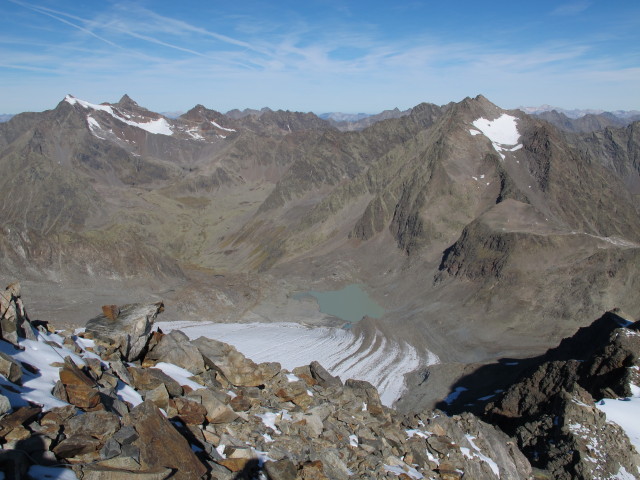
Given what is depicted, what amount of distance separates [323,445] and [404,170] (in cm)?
11320

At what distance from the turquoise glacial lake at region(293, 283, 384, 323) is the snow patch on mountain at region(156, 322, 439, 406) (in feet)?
52.1

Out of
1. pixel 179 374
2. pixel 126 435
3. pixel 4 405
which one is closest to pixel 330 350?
pixel 179 374

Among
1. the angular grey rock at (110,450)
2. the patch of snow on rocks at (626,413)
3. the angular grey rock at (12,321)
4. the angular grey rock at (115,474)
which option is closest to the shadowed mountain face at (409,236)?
the patch of snow on rocks at (626,413)

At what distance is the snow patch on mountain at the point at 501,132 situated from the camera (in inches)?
4818

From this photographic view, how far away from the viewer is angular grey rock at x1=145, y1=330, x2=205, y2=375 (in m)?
18.5

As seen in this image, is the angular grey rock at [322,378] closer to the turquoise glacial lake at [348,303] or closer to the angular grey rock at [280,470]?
the angular grey rock at [280,470]

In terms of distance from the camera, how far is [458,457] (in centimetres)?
1750

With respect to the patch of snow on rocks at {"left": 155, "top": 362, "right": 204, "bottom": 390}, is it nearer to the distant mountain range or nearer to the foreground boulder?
the distant mountain range

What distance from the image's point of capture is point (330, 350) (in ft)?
189

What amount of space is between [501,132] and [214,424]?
128482 mm

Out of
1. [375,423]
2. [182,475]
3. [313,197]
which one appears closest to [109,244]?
[375,423]

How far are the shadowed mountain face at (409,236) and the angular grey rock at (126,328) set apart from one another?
45.9 m

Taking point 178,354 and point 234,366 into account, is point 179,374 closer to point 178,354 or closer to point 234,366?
point 178,354

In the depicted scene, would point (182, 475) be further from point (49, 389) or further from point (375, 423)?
point (375, 423)
